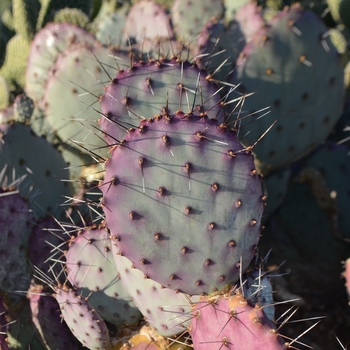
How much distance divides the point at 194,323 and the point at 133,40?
151 cm

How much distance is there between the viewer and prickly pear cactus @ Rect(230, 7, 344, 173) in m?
1.98

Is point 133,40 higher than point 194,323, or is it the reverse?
point 133,40

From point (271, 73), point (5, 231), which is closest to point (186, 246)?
point (5, 231)

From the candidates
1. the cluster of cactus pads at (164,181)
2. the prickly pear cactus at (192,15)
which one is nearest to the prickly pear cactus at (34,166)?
the cluster of cactus pads at (164,181)

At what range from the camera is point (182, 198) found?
1161 millimetres

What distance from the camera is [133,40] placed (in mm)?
2424

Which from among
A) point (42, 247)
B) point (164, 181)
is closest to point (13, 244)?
point (42, 247)

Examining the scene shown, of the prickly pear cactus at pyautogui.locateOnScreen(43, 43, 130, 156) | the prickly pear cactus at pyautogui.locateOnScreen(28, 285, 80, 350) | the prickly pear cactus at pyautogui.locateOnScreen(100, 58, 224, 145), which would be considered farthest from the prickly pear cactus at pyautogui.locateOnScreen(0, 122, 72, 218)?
the prickly pear cactus at pyautogui.locateOnScreen(100, 58, 224, 145)

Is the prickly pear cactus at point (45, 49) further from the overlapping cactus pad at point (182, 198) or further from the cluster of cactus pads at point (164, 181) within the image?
the overlapping cactus pad at point (182, 198)

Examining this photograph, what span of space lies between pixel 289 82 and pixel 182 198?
1013mm

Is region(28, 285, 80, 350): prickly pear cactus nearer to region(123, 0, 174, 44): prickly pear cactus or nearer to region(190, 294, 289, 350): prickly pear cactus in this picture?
region(190, 294, 289, 350): prickly pear cactus

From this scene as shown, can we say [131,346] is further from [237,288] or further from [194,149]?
[194,149]

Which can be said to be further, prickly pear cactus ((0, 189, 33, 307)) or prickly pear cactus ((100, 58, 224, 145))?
prickly pear cactus ((0, 189, 33, 307))

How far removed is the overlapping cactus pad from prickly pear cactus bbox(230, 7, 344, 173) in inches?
31.4
